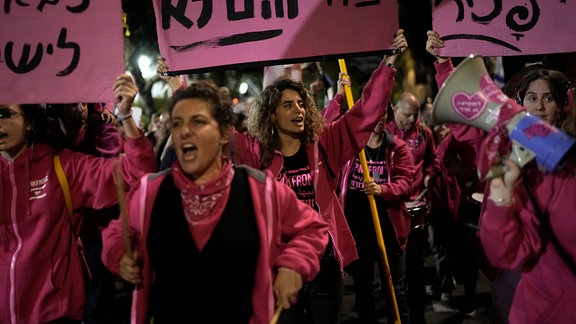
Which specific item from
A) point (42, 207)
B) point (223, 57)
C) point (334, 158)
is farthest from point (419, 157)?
point (42, 207)

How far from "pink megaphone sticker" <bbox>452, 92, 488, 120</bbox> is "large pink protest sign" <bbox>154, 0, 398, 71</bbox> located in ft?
4.49

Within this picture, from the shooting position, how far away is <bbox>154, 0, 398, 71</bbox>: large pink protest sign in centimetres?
393

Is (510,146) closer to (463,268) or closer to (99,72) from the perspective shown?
(99,72)

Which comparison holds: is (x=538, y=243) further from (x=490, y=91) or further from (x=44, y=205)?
(x=44, y=205)

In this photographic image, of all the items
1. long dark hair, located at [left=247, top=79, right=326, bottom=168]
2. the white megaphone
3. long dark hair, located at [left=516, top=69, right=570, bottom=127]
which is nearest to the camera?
the white megaphone

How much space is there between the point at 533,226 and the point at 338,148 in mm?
1959

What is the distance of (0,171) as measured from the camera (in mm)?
3309

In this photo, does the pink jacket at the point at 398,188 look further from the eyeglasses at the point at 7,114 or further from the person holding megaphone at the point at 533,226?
the eyeglasses at the point at 7,114

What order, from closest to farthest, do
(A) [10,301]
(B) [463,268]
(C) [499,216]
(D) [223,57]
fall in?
1. (C) [499,216]
2. (A) [10,301]
3. (D) [223,57]
4. (B) [463,268]

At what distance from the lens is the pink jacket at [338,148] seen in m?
4.24

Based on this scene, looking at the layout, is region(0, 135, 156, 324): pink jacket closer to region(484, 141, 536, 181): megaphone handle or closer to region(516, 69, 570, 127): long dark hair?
region(484, 141, 536, 181): megaphone handle

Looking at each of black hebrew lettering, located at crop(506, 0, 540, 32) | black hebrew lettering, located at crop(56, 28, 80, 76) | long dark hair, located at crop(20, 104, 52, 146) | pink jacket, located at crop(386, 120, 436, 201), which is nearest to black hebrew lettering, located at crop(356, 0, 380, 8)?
black hebrew lettering, located at crop(506, 0, 540, 32)

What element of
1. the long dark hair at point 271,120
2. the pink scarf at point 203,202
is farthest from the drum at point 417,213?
the pink scarf at point 203,202

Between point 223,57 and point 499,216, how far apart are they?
2.18m
